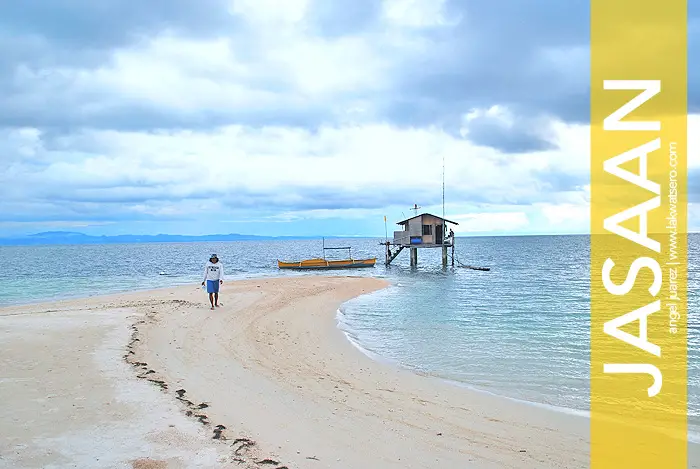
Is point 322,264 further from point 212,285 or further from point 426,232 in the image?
point 212,285

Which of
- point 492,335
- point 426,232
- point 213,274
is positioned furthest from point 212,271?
point 426,232

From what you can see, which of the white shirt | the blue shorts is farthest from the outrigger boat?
the white shirt

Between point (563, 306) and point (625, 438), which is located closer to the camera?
point (625, 438)

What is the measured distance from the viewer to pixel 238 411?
26.9 ft

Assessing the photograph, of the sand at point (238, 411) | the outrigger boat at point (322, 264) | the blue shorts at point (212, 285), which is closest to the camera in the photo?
the sand at point (238, 411)

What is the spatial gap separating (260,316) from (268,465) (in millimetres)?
14573

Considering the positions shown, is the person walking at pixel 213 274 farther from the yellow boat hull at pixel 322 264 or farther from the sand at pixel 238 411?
the yellow boat hull at pixel 322 264

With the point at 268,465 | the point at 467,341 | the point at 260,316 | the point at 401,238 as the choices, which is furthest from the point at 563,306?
the point at 401,238

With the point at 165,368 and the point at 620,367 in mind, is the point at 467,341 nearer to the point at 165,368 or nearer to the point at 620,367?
the point at 620,367

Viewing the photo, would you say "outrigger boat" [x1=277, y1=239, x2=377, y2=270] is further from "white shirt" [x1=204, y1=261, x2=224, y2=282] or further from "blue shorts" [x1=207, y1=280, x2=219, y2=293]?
"white shirt" [x1=204, y1=261, x2=224, y2=282]

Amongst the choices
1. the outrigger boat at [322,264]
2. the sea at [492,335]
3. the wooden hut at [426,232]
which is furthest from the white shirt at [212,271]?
the outrigger boat at [322,264]

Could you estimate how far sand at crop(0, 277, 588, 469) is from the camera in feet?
21.4

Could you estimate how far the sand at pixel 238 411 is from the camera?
256 inches

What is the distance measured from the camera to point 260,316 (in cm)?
2045
